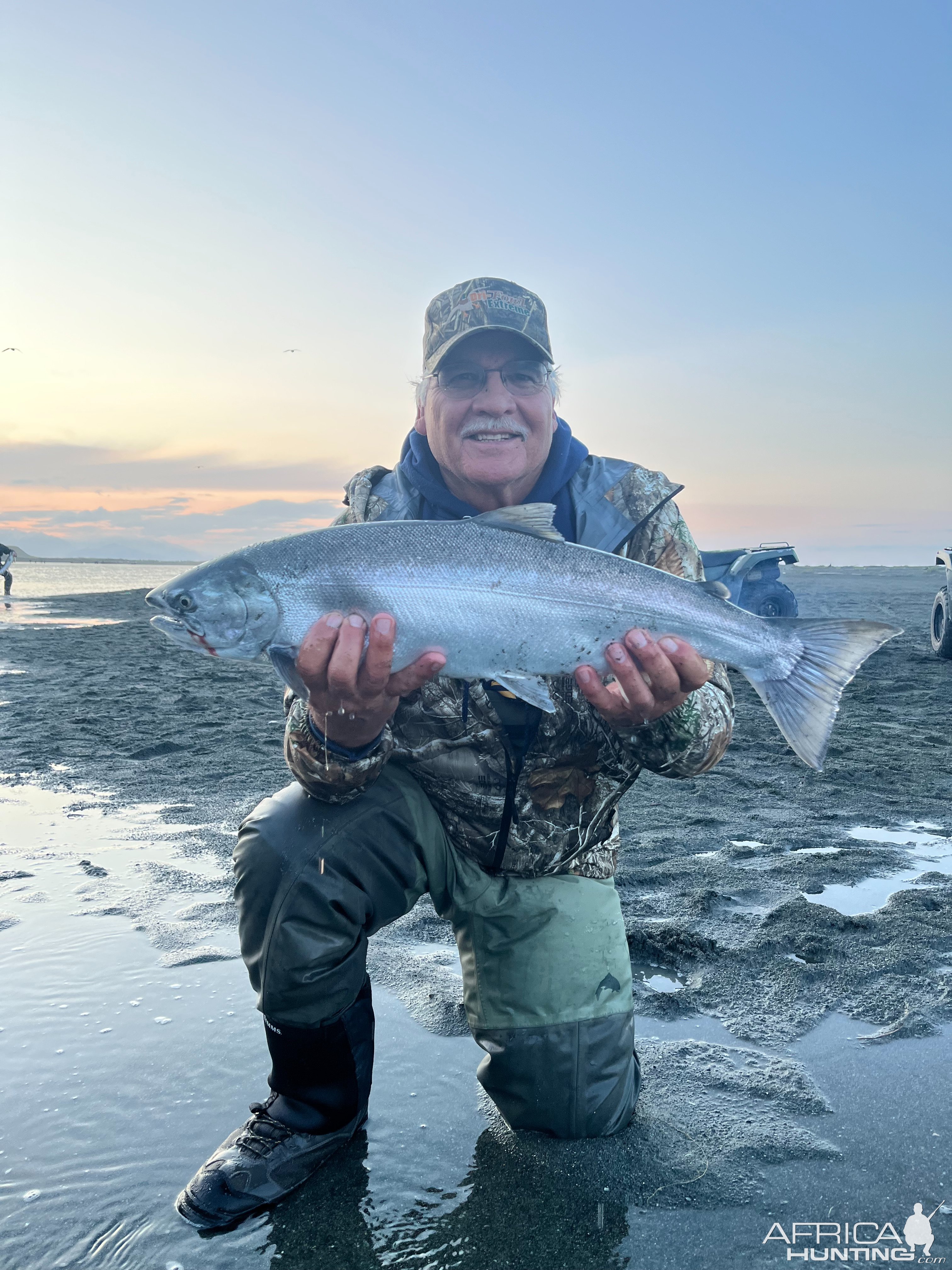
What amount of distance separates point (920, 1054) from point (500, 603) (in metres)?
2.18

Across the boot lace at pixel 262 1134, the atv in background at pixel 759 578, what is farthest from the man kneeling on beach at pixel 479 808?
the atv in background at pixel 759 578

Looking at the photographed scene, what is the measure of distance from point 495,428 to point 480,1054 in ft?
7.97

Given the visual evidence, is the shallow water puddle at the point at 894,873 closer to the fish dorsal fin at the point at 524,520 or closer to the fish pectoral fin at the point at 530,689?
the fish pectoral fin at the point at 530,689

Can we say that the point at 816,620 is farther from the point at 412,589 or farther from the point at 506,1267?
the point at 506,1267

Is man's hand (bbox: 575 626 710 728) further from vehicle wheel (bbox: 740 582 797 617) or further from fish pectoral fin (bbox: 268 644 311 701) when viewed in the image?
vehicle wheel (bbox: 740 582 797 617)

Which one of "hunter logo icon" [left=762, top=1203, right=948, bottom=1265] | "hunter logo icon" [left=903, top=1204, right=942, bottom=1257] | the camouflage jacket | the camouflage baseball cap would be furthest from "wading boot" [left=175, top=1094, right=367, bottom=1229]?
the camouflage baseball cap

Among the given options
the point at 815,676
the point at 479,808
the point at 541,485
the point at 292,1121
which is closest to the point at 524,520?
the point at 541,485

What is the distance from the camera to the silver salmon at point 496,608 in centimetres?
311

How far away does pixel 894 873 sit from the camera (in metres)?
4.87

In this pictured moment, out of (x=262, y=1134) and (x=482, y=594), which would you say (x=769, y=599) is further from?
(x=262, y=1134)

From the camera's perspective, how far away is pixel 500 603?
3.13 metres

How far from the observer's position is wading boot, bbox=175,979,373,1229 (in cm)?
253

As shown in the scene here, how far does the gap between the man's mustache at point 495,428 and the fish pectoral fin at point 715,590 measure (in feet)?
3.17

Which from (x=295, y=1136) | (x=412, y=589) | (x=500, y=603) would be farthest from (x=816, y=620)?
(x=295, y=1136)
